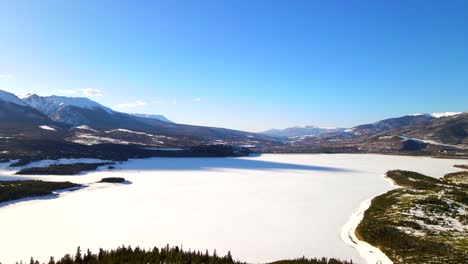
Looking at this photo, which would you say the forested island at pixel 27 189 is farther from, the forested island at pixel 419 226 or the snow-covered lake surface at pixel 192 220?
the forested island at pixel 419 226

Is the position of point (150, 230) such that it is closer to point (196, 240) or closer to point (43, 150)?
point (196, 240)

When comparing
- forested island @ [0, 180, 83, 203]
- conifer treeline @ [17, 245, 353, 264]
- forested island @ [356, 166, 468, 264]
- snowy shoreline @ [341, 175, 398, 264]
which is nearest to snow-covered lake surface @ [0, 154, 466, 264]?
snowy shoreline @ [341, 175, 398, 264]

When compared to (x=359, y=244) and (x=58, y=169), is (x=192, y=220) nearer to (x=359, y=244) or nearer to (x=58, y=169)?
(x=359, y=244)

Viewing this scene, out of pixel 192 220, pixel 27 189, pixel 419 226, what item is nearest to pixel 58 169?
pixel 27 189

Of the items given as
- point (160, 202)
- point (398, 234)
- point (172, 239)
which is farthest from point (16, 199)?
point (398, 234)

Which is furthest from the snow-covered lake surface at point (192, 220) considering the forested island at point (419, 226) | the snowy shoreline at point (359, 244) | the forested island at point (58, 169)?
the forested island at point (58, 169)

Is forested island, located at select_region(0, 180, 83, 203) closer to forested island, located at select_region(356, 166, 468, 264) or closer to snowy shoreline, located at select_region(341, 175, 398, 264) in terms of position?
snowy shoreline, located at select_region(341, 175, 398, 264)

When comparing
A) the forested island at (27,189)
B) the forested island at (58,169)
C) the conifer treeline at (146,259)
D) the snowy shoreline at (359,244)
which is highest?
the forested island at (58,169)

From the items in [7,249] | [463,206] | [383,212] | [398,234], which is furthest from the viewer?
[463,206]
